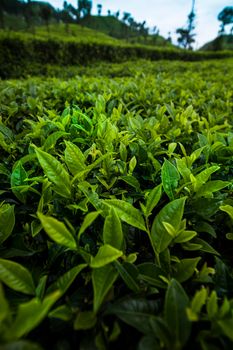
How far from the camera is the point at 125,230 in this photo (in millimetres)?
1051

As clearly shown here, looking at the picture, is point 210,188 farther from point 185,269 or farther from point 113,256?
point 113,256

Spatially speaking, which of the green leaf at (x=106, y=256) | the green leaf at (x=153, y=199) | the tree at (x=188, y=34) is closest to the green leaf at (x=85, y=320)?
the green leaf at (x=106, y=256)

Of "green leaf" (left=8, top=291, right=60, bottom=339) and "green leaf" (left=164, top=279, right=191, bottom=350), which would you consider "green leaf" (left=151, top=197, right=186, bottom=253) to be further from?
"green leaf" (left=8, top=291, right=60, bottom=339)

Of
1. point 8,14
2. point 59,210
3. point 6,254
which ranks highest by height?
point 8,14

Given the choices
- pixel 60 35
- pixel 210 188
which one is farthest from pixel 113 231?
pixel 60 35

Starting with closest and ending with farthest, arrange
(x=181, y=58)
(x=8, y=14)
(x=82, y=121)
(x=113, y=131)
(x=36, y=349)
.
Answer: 1. (x=36, y=349)
2. (x=113, y=131)
3. (x=82, y=121)
4. (x=181, y=58)
5. (x=8, y=14)

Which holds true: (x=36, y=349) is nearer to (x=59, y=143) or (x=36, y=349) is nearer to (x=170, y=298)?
(x=170, y=298)

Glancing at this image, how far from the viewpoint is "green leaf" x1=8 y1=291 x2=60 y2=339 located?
0.61 m

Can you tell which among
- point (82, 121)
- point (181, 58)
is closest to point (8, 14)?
point (181, 58)

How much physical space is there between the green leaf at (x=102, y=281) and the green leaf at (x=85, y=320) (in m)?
0.03

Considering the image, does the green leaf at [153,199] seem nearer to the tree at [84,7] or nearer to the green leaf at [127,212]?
the green leaf at [127,212]

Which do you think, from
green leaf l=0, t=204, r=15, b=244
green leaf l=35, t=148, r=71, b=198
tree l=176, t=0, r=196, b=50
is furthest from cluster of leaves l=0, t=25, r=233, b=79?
tree l=176, t=0, r=196, b=50

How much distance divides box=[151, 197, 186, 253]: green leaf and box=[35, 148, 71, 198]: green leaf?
0.39 m

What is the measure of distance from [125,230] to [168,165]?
0.35m
